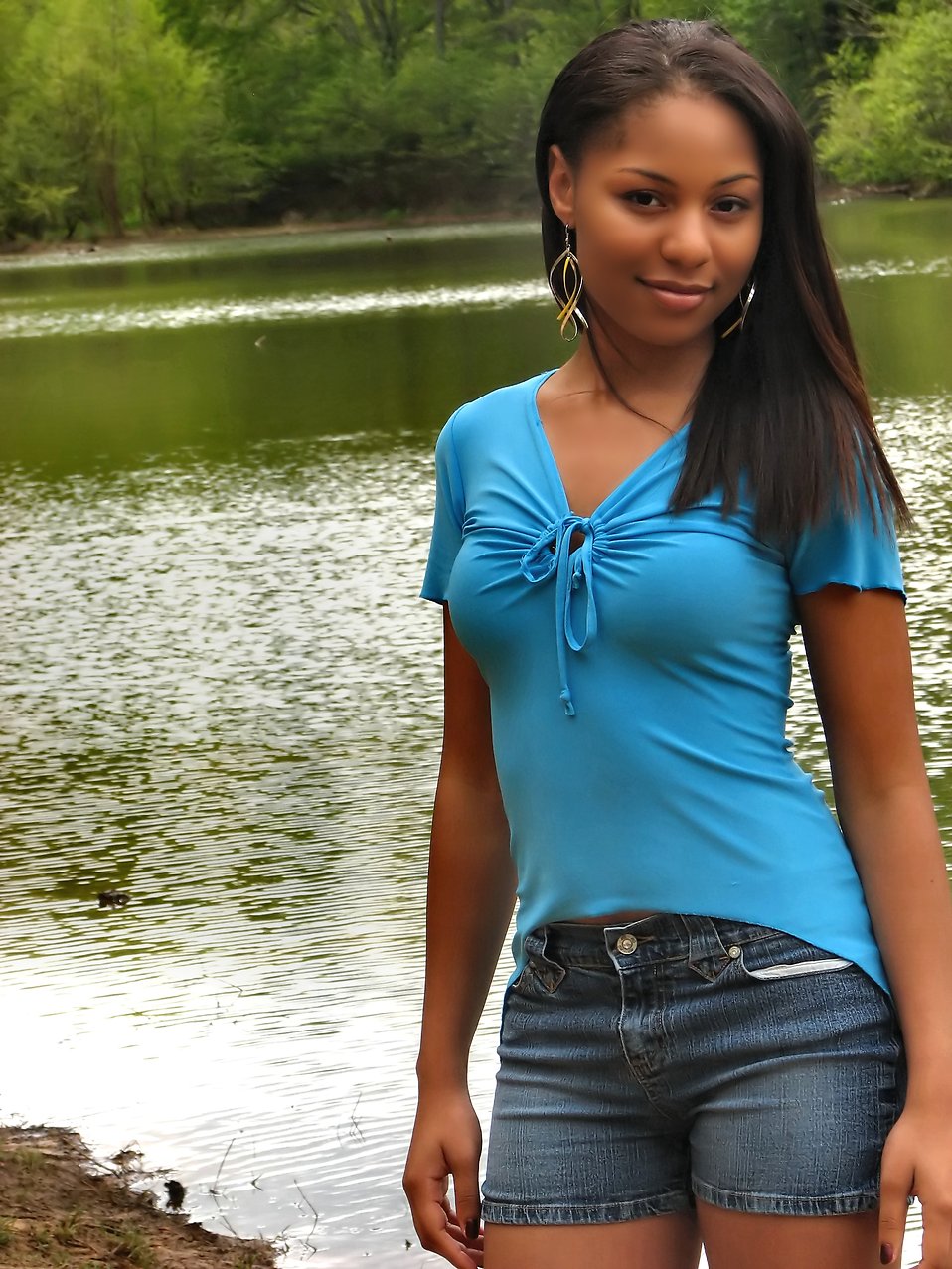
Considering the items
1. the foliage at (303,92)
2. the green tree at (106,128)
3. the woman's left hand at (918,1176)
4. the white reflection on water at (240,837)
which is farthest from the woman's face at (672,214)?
the green tree at (106,128)

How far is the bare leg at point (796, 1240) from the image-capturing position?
58.0 inches

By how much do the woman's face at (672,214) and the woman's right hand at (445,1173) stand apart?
2.14 ft

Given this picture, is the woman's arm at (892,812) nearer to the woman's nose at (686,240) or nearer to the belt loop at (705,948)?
the belt loop at (705,948)

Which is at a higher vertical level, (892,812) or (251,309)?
(892,812)

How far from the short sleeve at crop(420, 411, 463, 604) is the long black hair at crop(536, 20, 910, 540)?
0.72 feet

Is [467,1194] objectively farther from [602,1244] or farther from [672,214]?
[672,214]

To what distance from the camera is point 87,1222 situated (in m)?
3.05

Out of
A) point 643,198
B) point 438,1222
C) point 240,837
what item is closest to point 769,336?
point 643,198

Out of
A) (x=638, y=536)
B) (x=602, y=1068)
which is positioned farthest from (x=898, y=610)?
(x=602, y=1068)

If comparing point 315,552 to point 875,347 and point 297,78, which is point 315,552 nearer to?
point 875,347

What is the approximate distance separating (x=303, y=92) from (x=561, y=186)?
264 ft

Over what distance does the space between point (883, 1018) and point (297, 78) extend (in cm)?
8192

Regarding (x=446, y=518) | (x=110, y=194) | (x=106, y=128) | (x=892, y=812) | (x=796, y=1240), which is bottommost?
(x=110, y=194)

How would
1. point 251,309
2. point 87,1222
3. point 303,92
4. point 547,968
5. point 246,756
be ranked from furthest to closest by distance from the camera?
point 303,92
point 251,309
point 246,756
point 87,1222
point 547,968
